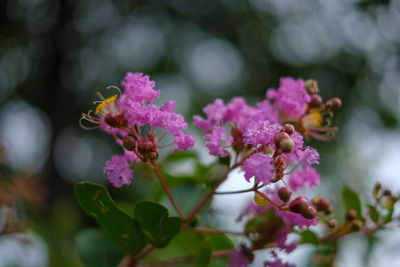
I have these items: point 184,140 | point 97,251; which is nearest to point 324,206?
point 184,140

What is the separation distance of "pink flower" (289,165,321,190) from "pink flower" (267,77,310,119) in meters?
0.15

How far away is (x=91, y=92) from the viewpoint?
4730 mm

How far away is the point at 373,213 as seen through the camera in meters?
1.03

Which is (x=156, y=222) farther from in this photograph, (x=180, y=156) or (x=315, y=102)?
(x=180, y=156)

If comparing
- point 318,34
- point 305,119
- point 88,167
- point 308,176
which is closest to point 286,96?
point 305,119

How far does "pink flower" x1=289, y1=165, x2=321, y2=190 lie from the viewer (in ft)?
3.25

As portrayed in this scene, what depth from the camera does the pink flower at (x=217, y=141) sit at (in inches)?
32.7

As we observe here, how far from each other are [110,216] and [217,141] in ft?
1.05

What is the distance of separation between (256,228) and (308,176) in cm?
22

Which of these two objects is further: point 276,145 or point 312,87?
point 312,87

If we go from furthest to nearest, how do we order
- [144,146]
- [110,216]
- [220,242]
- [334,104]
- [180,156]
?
1. [180,156]
2. [220,242]
3. [334,104]
4. [110,216]
5. [144,146]

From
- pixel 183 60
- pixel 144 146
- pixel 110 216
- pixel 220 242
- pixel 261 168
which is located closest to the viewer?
pixel 261 168

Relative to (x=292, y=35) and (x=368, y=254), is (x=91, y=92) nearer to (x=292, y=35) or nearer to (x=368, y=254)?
(x=292, y=35)

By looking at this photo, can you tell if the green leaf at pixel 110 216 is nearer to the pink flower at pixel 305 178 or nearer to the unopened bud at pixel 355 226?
the pink flower at pixel 305 178
